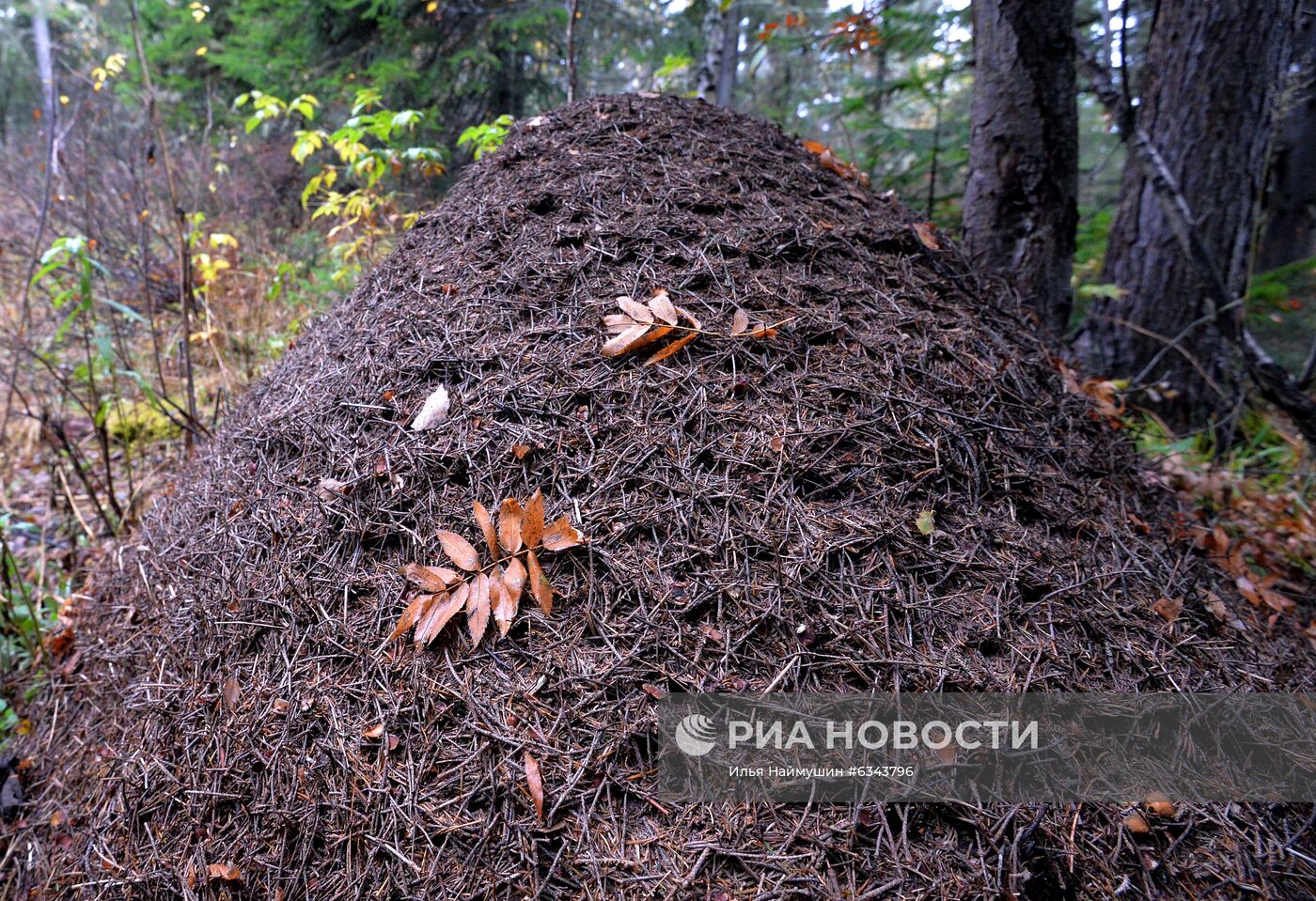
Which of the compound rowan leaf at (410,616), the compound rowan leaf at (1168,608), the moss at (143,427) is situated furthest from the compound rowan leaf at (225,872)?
the moss at (143,427)

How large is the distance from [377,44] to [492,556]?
23.1 feet

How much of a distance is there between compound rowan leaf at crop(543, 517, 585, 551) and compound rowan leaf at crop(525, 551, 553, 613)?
0.20 feet

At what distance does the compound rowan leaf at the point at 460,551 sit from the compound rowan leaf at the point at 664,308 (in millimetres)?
856

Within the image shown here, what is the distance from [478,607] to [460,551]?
164 mm

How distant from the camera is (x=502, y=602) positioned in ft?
5.07

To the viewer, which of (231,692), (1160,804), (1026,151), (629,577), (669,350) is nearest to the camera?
(1160,804)

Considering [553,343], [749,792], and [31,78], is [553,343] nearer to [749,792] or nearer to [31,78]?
[749,792]

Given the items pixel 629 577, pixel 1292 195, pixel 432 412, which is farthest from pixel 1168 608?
pixel 1292 195

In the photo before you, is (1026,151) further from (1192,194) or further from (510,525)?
(510,525)

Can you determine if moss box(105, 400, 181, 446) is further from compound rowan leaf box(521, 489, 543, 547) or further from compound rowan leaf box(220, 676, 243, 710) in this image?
compound rowan leaf box(521, 489, 543, 547)

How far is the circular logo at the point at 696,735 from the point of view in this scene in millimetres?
1375

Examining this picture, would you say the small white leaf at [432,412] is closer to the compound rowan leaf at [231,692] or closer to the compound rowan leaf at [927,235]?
the compound rowan leaf at [231,692]

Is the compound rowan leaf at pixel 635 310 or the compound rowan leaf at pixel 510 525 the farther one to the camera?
the compound rowan leaf at pixel 635 310

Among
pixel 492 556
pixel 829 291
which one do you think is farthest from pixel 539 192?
pixel 492 556
